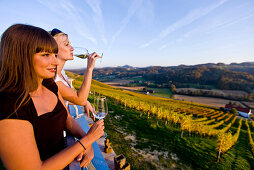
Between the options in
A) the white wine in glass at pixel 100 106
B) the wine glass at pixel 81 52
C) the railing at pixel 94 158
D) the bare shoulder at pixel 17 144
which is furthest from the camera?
the wine glass at pixel 81 52

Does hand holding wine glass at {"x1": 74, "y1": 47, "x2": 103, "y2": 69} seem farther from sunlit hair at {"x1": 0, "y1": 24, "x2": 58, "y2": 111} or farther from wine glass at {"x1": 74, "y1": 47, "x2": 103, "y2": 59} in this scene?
sunlit hair at {"x1": 0, "y1": 24, "x2": 58, "y2": 111}

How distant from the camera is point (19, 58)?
0.93 m

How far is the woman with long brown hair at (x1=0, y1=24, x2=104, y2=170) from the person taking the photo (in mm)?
711

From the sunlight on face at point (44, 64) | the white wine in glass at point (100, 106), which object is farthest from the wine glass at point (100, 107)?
the sunlight on face at point (44, 64)

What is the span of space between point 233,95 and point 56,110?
8699cm

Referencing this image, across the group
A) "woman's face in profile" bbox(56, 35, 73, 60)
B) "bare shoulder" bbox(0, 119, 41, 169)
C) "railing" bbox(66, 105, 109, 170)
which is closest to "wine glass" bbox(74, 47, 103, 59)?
"woman's face in profile" bbox(56, 35, 73, 60)

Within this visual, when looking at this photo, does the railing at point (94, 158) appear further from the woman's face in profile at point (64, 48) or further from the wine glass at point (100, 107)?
the woman's face in profile at point (64, 48)

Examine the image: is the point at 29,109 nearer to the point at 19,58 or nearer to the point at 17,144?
the point at 17,144

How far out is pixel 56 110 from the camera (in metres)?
1.20

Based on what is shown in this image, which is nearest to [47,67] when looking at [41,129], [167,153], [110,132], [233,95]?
[41,129]

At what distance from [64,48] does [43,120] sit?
1.37 m

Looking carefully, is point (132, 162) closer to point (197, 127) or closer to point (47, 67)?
point (47, 67)

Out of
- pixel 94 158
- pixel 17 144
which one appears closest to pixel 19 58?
pixel 17 144

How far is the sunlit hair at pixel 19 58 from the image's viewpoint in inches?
34.9
